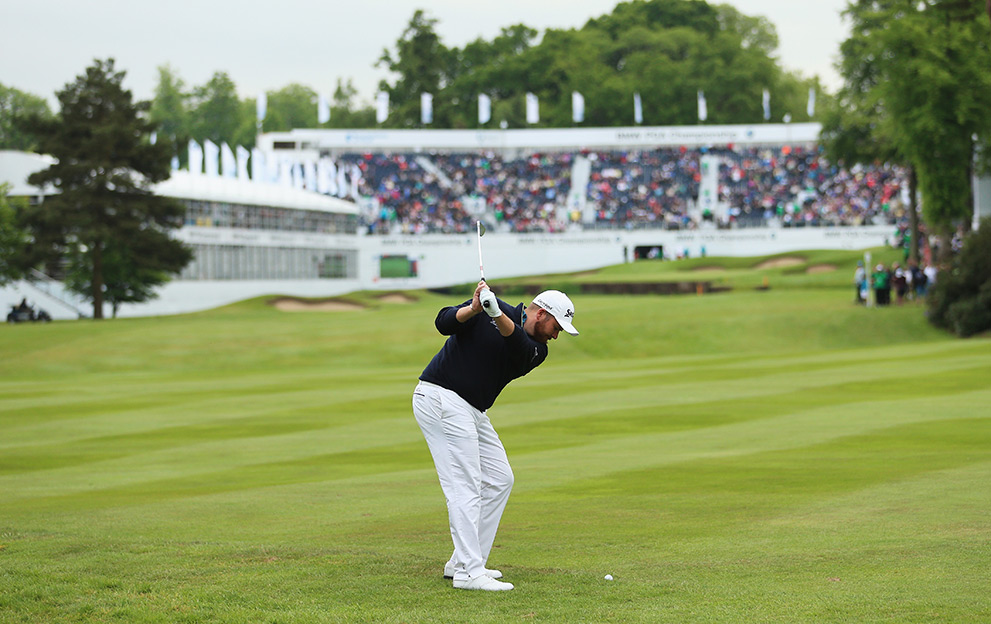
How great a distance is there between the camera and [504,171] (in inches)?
3556

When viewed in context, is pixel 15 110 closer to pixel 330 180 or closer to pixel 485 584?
pixel 330 180

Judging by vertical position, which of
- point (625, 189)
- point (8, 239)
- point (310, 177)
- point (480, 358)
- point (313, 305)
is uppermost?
point (310, 177)

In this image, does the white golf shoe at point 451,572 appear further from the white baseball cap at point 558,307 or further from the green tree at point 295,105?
the green tree at point 295,105

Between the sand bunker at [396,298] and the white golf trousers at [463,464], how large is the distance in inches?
2565

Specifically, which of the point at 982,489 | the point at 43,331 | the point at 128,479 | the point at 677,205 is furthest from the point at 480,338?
the point at 677,205

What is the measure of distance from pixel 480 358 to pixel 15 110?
5289 inches

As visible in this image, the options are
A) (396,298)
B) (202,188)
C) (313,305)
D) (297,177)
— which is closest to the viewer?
(202,188)

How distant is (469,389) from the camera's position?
320 inches

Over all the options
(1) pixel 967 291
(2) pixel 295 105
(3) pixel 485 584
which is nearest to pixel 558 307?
(3) pixel 485 584

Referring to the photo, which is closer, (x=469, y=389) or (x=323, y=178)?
(x=469, y=389)

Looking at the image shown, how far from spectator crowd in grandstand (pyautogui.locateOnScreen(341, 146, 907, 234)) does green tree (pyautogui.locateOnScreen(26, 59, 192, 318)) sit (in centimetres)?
2875

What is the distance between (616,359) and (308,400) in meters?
15.3

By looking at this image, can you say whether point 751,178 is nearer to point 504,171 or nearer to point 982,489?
point 504,171

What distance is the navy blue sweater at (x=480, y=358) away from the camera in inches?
316
